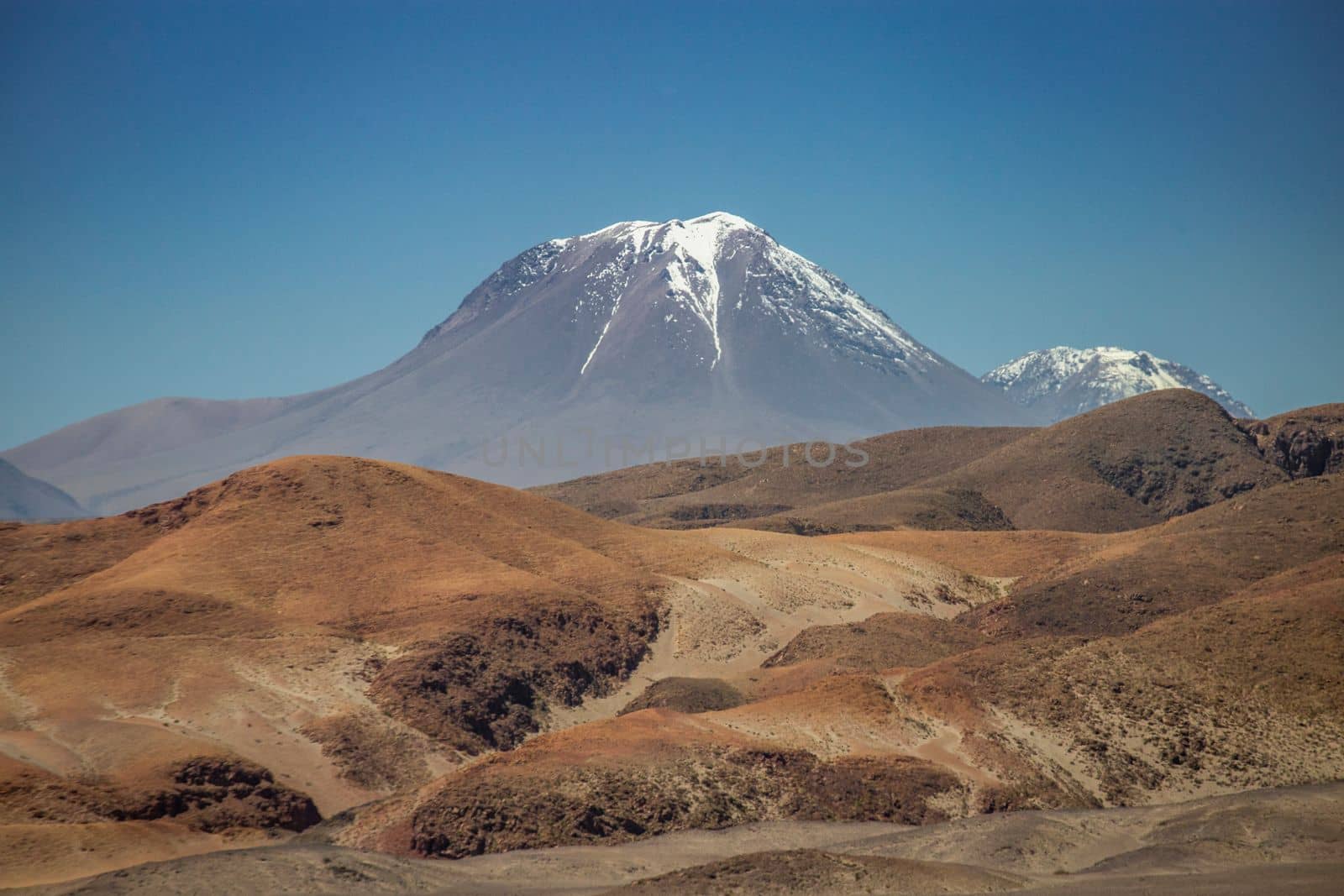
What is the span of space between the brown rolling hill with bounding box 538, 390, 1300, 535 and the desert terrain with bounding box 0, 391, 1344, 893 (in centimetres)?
2644

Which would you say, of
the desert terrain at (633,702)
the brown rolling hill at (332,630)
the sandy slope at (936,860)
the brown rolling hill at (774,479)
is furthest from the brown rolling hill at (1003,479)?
the sandy slope at (936,860)

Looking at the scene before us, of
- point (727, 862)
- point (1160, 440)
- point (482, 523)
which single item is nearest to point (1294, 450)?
point (1160, 440)

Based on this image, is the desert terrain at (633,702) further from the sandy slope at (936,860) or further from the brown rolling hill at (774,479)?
the brown rolling hill at (774,479)

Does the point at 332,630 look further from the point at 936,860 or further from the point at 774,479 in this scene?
the point at 774,479

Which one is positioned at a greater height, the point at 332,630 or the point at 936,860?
the point at 332,630

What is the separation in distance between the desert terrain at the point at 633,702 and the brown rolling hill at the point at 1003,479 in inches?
1041

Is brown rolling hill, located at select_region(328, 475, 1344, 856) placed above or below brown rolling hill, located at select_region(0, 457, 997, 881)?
below

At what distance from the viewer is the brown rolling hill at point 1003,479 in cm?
9762

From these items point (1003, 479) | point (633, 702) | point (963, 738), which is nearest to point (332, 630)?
point (633, 702)

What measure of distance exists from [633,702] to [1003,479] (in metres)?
66.2

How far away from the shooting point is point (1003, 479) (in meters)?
108

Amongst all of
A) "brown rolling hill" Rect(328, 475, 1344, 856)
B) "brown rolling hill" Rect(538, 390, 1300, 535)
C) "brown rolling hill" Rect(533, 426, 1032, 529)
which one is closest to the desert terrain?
"brown rolling hill" Rect(328, 475, 1344, 856)

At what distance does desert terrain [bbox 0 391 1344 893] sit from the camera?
3144 cm

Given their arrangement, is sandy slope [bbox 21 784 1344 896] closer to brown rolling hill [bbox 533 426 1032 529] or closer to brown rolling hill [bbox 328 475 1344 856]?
brown rolling hill [bbox 328 475 1344 856]
